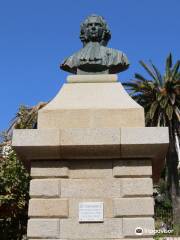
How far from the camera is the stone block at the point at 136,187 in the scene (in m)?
6.11

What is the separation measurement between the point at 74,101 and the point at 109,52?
1236 millimetres

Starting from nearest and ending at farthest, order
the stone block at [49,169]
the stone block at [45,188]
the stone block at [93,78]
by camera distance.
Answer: the stone block at [45,188] → the stone block at [49,169] → the stone block at [93,78]

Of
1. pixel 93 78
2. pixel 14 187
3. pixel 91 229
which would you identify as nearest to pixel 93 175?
pixel 91 229

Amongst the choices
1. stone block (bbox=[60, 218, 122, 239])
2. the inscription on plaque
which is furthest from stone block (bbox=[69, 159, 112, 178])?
stone block (bbox=[60, 218, 122, 239])

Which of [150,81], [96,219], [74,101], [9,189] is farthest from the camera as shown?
[150,81]

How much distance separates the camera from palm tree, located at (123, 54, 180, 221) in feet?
92.8

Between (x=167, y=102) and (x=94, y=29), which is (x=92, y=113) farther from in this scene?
(x=167, y=102)

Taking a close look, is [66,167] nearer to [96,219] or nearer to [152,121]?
[96,219]

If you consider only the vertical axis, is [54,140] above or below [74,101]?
below

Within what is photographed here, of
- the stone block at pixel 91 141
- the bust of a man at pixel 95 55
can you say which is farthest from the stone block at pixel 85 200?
the bust of a man at pixel 95 55

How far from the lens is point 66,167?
6332 mm

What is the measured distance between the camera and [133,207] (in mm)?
6047

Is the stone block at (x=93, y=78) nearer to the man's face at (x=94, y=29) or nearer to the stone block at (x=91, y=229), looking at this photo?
the man's face at (x=94, y=29)

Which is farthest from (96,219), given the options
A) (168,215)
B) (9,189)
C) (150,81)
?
(168,215)
